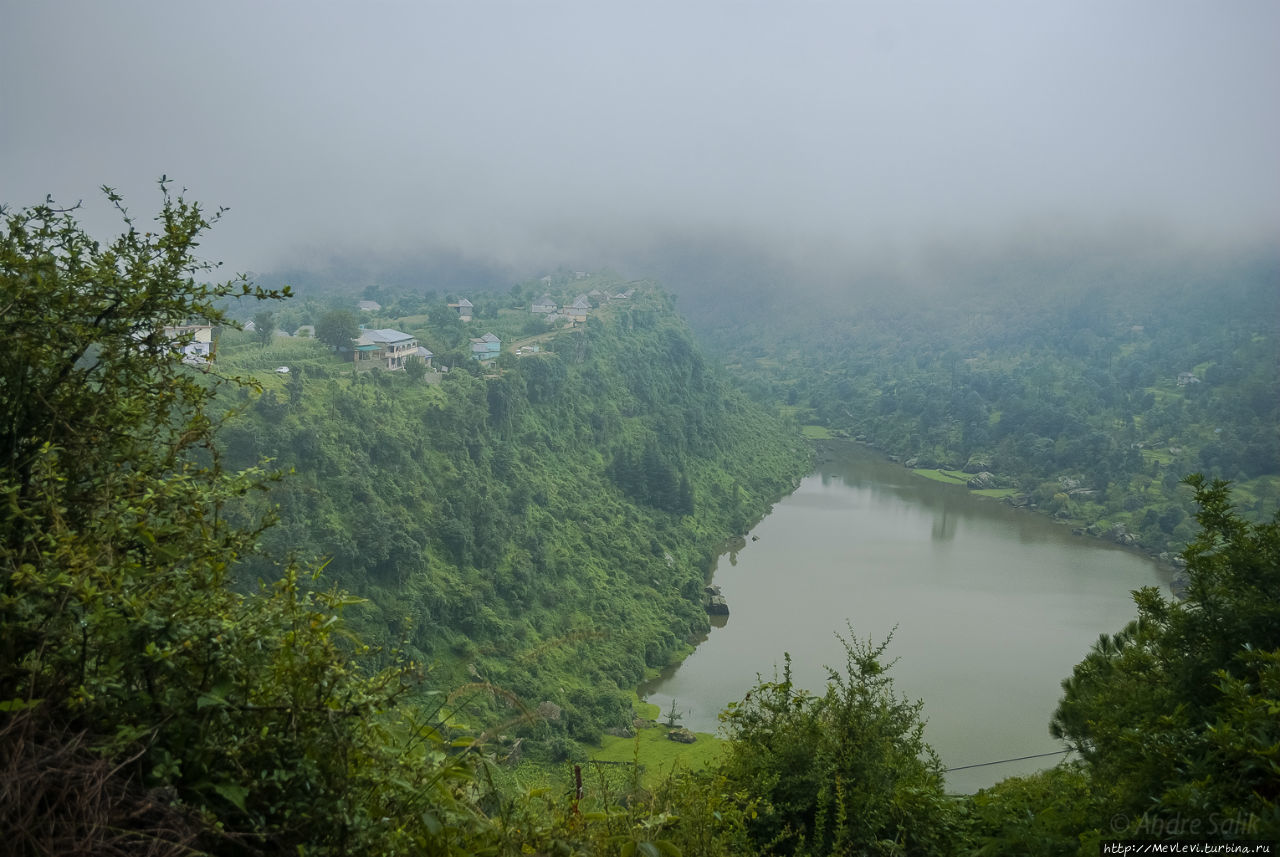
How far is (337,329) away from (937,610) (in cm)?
1873

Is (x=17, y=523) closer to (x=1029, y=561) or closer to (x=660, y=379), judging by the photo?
(x=1029, y=561)

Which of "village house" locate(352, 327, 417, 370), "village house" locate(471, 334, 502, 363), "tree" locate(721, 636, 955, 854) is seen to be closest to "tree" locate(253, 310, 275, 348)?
"village house" locate(352, 327, 417, 370)

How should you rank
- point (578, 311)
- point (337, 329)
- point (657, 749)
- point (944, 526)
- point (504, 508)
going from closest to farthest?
1. point (657, 749)
2. point (504, 508)
3. point (337, 329)
4. point (944, 526)
5. point (578, 311)

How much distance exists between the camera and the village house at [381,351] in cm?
2471

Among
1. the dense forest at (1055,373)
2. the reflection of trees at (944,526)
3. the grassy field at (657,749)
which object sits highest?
the dense forest at (1055,373)

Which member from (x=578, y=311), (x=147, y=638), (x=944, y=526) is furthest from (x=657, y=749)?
(x=578, y=311)

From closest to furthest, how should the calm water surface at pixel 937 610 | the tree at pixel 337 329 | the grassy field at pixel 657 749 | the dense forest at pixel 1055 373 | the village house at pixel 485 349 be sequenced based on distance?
the grassy field at pixel 657 749 → the calm water surface at pixel 937 610 → the tree at pixel 337 329 → the village house at pixel 485 349 → the dense forest at pixel 1055 373

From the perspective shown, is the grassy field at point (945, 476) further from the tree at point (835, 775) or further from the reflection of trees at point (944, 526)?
the tree at point (835, 775)

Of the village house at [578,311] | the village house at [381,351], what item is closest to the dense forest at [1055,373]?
the village house at [578,311]

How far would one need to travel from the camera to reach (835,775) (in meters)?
4.50

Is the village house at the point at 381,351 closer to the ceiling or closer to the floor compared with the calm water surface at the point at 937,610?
closer to the ceiling

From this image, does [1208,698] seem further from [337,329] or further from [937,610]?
[337,329]

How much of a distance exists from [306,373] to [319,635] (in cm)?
2112

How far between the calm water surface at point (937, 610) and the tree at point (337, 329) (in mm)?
13370
